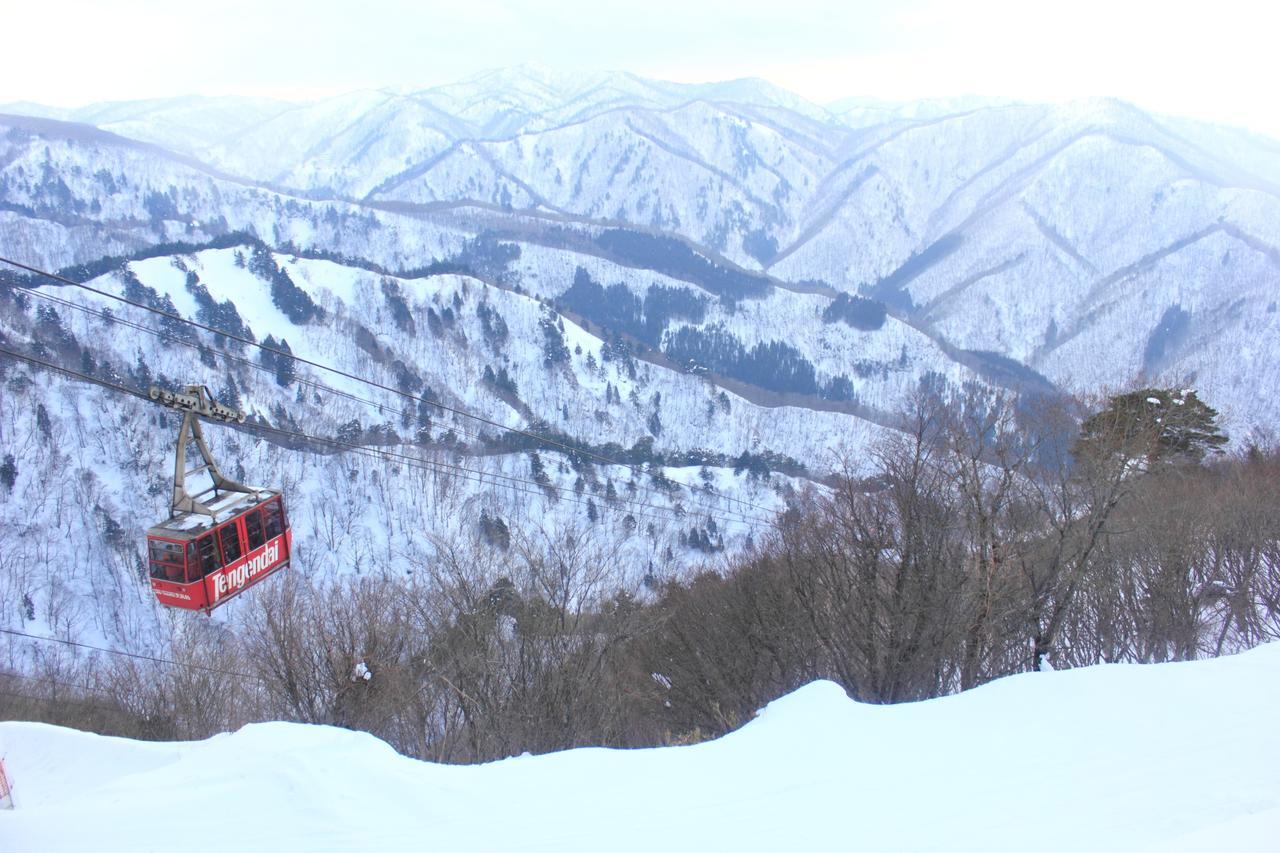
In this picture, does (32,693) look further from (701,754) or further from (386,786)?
(701,754)

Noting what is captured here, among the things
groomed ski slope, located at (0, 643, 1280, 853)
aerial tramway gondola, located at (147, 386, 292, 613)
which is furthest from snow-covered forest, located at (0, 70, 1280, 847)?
aerial tramway gondola, located at (147, 386, 292, 613)

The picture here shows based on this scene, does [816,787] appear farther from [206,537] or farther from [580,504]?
[580,504]

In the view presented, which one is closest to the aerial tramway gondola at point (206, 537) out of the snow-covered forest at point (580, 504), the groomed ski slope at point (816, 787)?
the snow-covered forest at point (580, 504)

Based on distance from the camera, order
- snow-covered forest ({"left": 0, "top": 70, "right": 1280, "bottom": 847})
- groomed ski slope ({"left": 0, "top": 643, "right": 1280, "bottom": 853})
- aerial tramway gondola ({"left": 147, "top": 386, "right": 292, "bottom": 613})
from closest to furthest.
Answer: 1. groomed ski slope ({"left": 0, "top": 643, "right": 1280, "bottom": 853})
2. aerial tramway gondola ({"left": 147, "top": 386, "right": 292, "bottom": 613})
3. snow-covered forest ({"left": 0, "top": 70, "right": 1280, "bottom": 847})

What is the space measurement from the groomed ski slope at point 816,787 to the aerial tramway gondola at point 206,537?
110 inches

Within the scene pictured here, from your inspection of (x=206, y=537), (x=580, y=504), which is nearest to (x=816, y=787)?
(x=206, y=537)

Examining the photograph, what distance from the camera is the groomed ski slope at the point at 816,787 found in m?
7.25

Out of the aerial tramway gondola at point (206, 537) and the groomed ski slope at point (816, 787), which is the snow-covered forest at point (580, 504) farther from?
the aerial tramway gondola at point (206, 537)

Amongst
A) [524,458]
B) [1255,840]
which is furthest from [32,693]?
[524,458]

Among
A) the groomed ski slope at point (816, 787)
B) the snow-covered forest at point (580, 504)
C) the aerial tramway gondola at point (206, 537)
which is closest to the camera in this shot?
the groomed ski slope at point (816, 787)

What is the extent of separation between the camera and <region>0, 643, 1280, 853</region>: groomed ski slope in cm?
725

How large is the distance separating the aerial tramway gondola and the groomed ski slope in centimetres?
281

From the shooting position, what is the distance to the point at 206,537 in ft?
41.3

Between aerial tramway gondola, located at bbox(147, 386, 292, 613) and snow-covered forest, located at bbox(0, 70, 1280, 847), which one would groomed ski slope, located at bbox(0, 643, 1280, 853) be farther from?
aerial tramway gondola, located at bbox(147, 386, 292, 613)
